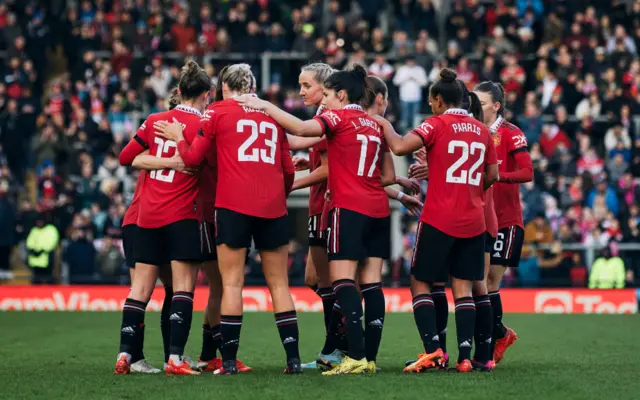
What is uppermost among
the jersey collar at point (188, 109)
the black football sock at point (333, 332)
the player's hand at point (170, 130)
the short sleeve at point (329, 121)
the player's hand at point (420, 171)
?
the jersey collar at point (188, 109)

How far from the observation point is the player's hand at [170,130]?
389 inches

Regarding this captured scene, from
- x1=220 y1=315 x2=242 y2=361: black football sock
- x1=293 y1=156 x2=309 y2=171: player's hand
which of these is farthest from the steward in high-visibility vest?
x1=220 y1=315 x2=242 y2=361: black football sock

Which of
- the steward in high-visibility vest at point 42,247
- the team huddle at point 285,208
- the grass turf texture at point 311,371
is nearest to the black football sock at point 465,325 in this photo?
the team huddle at point 285,208

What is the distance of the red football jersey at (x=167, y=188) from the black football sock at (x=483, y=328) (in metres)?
2.63

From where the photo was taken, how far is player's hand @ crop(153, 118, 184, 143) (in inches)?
389

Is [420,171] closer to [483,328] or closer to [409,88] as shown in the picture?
[483,328]

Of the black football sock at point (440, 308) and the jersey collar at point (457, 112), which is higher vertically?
the jersey collar at point (457, 112)

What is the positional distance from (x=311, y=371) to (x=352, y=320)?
769 millimetres

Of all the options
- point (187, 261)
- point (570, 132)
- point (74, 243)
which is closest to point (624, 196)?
point (570, 132)

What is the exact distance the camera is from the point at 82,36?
88.4 feet

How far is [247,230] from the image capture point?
9.69 meters

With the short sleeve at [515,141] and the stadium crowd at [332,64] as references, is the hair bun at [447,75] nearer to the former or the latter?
the short sleeve at [515,141]

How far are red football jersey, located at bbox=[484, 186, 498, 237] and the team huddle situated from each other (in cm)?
42

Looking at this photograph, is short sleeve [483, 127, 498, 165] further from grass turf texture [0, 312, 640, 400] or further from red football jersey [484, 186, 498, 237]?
grass turf texture [0, 312, 640, 400]
